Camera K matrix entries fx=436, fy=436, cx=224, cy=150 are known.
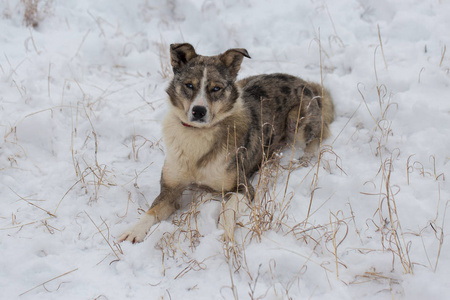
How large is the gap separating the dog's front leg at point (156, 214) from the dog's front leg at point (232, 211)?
556 mm

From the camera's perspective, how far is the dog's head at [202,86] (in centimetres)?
414

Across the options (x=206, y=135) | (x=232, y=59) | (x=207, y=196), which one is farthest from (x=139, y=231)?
(x=232, y=59)

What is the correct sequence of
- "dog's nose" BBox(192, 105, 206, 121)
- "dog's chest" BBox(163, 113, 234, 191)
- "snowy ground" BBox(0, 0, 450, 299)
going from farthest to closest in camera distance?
"dog's chest" BBox(163, 113, 234, 191) < "dog's nose" BBox(192, 105, 206, 121) < "snowy ground" BBox(0, 0, 450, 299)

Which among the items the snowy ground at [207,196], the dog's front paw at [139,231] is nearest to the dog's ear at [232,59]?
the snowy ground at [207,196]

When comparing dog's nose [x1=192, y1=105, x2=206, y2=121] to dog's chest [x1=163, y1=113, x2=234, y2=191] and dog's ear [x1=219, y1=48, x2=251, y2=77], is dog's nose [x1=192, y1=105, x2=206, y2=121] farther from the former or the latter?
dog's ear [x1=219, y1=48, x2=251, y2=77]

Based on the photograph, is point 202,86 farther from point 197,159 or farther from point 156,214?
point 156,214

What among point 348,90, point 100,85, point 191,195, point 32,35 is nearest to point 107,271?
point 191,195

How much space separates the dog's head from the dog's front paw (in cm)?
101

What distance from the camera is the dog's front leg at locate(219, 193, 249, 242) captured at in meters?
3.75

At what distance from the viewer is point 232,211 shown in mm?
4188

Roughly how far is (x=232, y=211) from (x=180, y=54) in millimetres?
1657

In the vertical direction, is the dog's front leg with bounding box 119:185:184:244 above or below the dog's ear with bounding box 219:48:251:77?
below

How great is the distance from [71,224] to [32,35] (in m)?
4.17

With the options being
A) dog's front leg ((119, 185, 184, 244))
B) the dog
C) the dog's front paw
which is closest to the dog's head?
the dog
